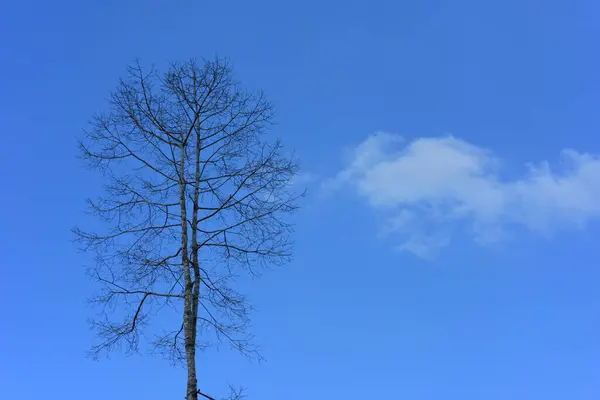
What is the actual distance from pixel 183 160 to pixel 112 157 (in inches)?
46.8

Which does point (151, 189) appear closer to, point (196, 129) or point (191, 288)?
point (196, 129)

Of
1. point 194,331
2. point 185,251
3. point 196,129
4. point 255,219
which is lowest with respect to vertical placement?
point 194,331

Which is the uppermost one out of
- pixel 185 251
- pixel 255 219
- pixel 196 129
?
pixel 196 129

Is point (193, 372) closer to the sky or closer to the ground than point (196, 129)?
closer to the ground

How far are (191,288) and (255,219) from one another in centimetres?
150

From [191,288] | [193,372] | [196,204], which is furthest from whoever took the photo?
[196,204]

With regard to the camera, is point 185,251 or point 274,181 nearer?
point 185,251

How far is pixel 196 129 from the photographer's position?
9.89 metres

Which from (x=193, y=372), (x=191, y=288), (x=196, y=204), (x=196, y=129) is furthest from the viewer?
(x=196, y=129)

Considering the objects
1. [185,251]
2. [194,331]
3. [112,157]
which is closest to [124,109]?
[112,157]

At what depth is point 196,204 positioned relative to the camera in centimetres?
926

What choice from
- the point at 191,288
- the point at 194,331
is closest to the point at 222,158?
the point at 191,288

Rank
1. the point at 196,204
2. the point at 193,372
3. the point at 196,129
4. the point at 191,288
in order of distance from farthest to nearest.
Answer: the point at 196,129 < the point at 196,204 < the point at 191,288 < the point at 193,372

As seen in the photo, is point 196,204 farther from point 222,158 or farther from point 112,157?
point 112,157
